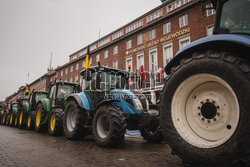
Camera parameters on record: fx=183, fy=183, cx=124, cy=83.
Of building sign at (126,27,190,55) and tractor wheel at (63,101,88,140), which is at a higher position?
building sign at (126,27,190,55)

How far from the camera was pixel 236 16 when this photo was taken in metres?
2.83

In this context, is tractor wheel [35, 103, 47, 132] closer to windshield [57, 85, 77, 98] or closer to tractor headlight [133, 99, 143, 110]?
windshield [57, 85, 77, 98]

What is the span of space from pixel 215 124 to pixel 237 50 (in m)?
0.98

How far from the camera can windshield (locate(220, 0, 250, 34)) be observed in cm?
271

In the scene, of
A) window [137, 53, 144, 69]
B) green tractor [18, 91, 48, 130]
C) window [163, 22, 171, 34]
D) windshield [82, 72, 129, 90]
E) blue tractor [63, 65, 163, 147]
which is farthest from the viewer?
window [137, 53, 144, 69]

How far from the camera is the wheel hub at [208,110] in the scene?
7.86 feet

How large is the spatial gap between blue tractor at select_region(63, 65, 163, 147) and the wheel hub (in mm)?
2561

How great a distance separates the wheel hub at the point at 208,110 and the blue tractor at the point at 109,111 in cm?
256

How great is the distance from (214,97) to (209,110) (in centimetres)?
19

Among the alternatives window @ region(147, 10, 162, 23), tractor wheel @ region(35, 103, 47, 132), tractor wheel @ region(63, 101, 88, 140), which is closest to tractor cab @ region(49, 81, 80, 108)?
tractor wheel @ region(35, 103, 47, 132)

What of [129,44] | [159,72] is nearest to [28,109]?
[159,72]

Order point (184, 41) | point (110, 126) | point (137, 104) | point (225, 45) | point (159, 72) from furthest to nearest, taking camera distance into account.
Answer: point (159, 72)
point (184, 41)
point (137, 104)
point (110, 126)
point (225, 45)

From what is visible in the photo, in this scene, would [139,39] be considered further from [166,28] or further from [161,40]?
[166,28]

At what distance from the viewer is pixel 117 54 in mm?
24453
